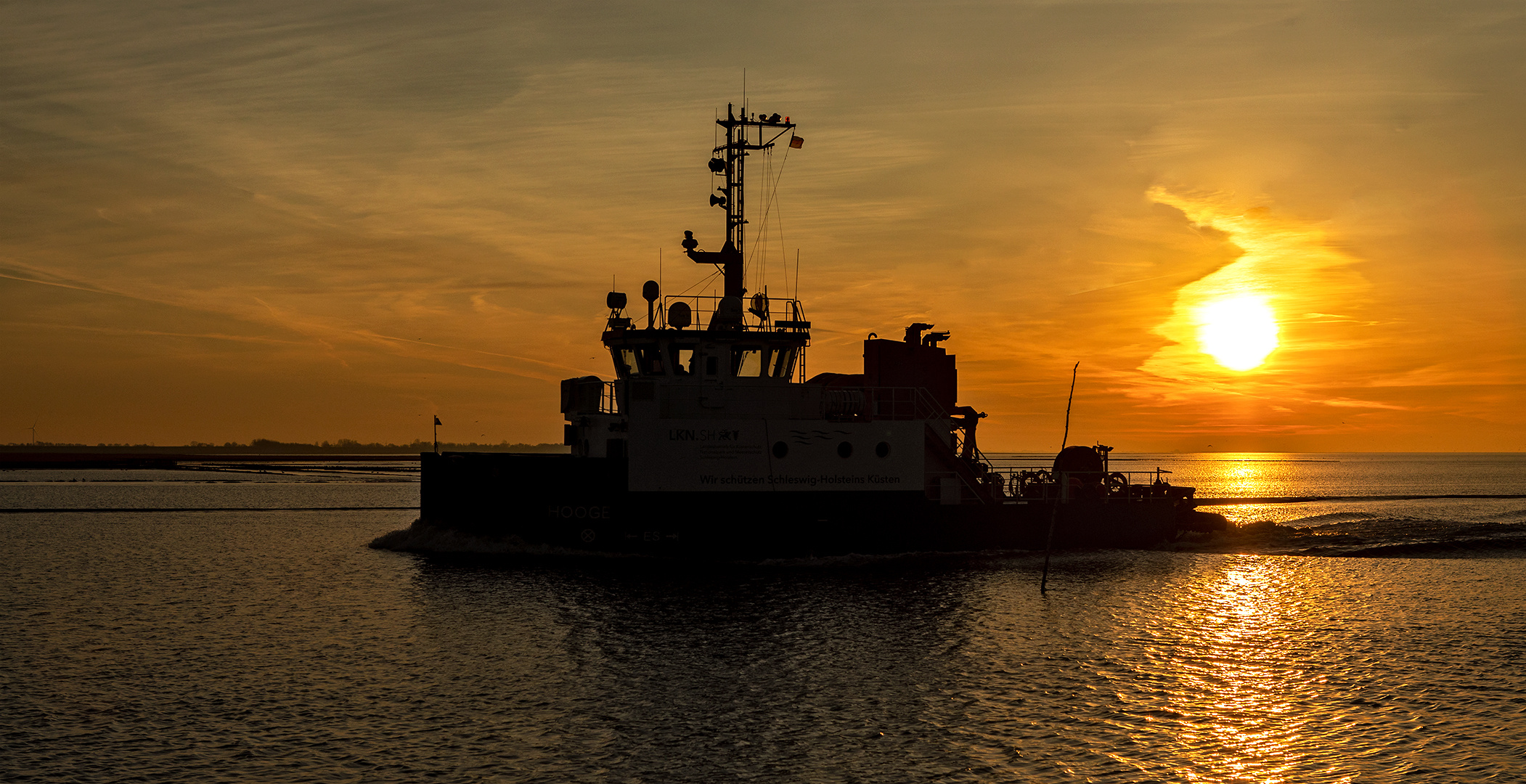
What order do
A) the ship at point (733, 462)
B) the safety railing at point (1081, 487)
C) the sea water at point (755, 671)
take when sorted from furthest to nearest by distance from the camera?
the safety railing at point (1081, 487)
the ship at point (733, 462)
the sea water at point (755, 671)

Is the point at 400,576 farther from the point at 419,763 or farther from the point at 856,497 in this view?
the point at 419,763

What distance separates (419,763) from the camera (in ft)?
42.1

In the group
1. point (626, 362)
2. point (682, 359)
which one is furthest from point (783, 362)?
point (626, 362)

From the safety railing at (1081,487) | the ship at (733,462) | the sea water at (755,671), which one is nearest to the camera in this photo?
the sea water at (755,671)

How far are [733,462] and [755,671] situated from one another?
10894mm

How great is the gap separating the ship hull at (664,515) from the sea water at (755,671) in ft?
2.53

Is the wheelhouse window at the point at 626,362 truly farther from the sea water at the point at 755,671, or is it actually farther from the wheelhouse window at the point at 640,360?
the sea water at the point at 755,671

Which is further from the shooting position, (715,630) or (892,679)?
(715,630)

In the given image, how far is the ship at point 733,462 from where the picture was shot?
1115 inches

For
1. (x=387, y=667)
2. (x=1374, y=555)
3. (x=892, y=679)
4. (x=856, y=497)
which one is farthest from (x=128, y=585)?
(x=1374, y=555)

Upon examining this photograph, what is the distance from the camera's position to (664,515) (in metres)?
28.3

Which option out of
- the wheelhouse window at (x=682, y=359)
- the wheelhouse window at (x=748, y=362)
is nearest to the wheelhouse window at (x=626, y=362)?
the wheelhouse window at (x=682, y=359)

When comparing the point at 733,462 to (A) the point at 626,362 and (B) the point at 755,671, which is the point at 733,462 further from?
(B) the point at 755,671

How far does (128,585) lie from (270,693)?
16.3m
